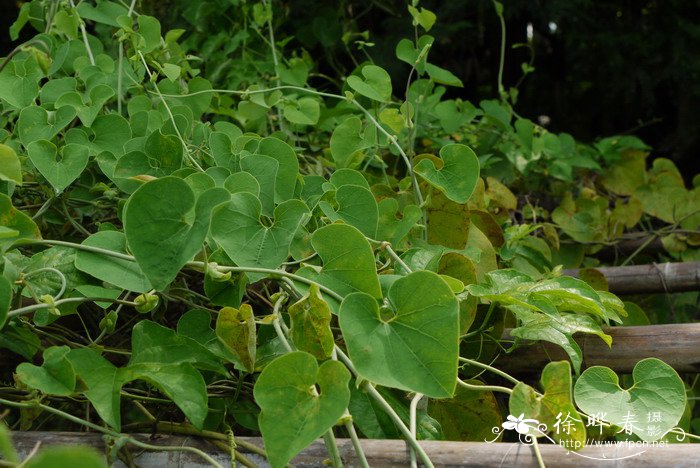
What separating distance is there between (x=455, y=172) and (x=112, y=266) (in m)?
0.38

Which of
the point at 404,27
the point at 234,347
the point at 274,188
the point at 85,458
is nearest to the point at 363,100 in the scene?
the point at 404,27

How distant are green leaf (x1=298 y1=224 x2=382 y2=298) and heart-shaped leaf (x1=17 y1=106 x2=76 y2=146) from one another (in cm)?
34

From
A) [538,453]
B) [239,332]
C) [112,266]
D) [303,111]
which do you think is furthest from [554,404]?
[303,111]

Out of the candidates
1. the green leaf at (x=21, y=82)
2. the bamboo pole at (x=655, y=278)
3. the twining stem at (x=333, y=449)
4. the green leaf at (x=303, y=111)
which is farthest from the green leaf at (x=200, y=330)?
the bamboo pole at (x=655, y=278)

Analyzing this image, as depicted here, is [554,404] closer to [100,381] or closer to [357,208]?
[357,208]

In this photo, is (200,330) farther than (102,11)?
No

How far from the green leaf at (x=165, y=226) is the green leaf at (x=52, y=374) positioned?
98 millimetres

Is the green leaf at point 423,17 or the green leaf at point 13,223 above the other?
the green leaf at point 423,17

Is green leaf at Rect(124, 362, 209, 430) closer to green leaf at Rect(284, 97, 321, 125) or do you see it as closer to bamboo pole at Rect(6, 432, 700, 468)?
bamboo pole at Rect(6, 432, 700, 468)

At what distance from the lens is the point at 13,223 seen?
624 mm

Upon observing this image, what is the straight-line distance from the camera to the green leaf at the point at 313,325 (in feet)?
1.90

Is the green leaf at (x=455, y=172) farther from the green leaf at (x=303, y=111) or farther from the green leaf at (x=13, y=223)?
the green leaf at (x=13, y=223)

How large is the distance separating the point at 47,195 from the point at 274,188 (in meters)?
0.31

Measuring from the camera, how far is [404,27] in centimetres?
183
